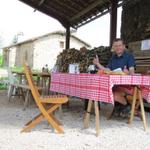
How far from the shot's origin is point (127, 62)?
6195 millimetres

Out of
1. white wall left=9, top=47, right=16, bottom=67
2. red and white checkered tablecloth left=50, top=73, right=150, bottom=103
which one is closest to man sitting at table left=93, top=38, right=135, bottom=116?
red and white checkered tablecloth left=50, top=73, right=150, bottom=103

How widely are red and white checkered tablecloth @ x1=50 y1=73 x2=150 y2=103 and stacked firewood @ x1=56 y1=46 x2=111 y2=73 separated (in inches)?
175

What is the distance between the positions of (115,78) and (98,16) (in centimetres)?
733

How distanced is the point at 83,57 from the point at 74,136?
6.98m

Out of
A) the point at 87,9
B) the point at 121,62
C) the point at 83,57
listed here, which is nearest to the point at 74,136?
the point at 121,62

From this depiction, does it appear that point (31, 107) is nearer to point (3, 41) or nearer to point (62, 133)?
point (62, 133)

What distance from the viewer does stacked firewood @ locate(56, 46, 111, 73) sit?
10.5 m

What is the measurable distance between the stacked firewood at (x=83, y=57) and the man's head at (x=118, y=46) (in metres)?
3.99

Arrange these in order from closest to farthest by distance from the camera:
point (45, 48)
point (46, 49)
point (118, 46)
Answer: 1. point (118, 46)
2. point (45, 48)
3. point (46, 49)

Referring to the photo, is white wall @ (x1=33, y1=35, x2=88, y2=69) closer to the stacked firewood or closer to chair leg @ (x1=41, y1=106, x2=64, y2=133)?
the stacked firewood

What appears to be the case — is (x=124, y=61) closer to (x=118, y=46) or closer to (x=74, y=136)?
(x=118, y=46)

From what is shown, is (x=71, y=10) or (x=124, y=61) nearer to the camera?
(x=124, y=61)

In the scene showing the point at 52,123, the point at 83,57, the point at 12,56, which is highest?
the point at 12,56

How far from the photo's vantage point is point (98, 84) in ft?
16.8
